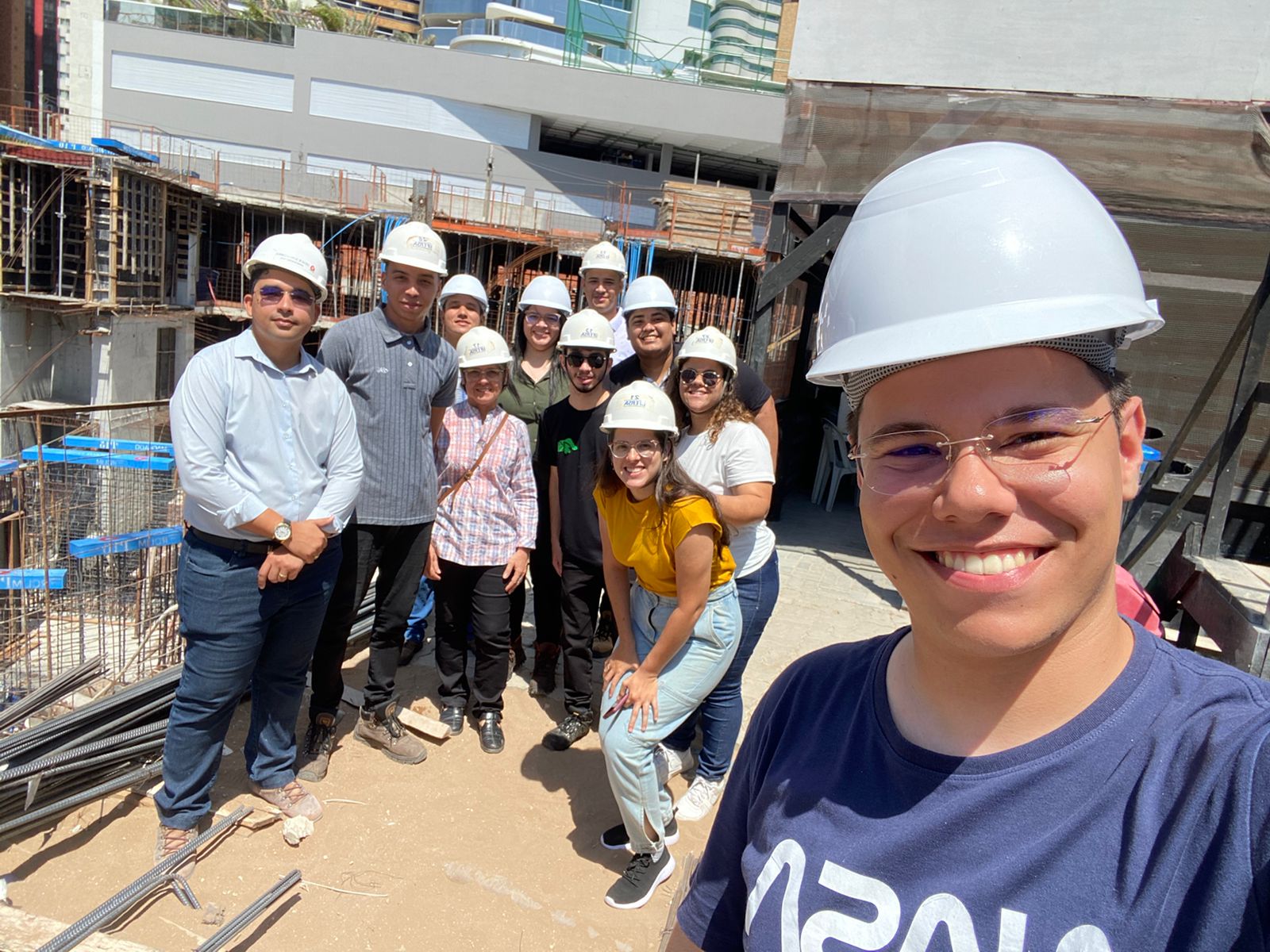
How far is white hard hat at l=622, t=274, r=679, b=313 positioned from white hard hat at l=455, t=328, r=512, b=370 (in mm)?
723

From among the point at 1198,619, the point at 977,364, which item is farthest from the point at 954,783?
the point at 1198,619

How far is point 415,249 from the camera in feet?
12.0

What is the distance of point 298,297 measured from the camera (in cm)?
305

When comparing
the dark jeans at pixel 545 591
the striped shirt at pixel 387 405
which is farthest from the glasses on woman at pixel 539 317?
the dark jeans at pixel 545 591

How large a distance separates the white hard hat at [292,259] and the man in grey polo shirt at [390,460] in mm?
423

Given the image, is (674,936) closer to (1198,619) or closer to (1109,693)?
(1109,693)

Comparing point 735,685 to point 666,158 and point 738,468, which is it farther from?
point 666,158

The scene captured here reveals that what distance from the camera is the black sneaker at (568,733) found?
4125 millimetres

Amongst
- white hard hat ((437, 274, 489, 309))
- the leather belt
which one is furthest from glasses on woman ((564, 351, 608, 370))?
the leather belt

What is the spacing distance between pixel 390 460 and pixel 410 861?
67.4 inches

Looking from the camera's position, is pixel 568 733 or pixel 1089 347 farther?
pixel 568 733

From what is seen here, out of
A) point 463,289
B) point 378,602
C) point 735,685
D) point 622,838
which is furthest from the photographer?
point 463,289

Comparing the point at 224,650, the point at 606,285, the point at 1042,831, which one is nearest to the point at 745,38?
the point at 606,285

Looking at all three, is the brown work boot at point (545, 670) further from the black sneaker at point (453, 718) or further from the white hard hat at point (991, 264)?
the white hard hat at point (991, 264)
